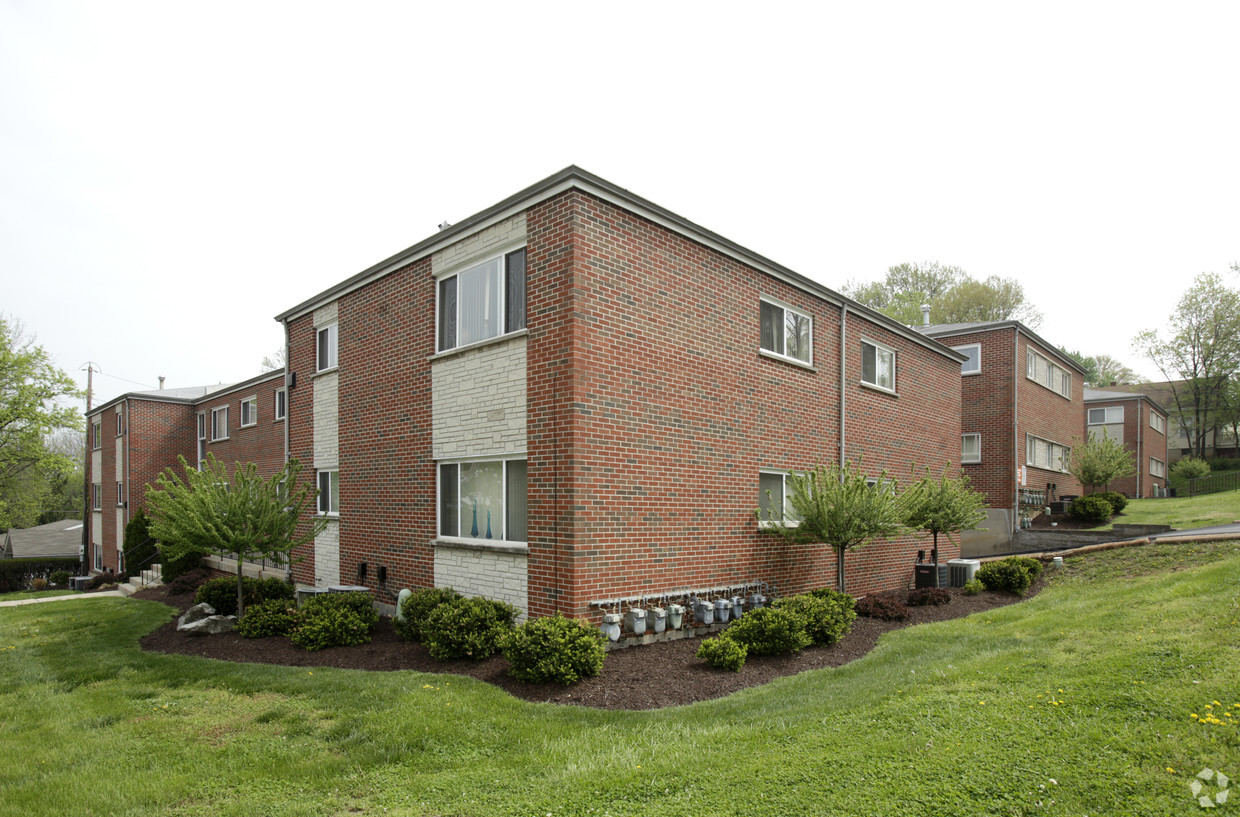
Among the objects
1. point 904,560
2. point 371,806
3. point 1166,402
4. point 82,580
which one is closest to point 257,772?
point 371,806

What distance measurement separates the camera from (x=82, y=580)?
30.7 m

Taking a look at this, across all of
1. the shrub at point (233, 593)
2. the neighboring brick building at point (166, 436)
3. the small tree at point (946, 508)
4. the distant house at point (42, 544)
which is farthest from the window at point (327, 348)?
the distant house at point (42, 544)

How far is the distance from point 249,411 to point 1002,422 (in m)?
26.3

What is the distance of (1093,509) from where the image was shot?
883 inches

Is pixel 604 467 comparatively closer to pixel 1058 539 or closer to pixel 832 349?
pixel 832 349

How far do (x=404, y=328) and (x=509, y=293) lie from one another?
9.97ft

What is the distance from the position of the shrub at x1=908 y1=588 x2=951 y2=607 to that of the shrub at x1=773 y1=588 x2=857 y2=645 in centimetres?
347

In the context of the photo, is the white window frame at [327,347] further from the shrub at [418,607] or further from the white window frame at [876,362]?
the white window frame at [876,362]

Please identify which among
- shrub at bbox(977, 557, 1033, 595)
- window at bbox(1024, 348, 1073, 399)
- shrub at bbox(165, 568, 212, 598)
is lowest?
shrub at bbox(165, 568, 212, 598)

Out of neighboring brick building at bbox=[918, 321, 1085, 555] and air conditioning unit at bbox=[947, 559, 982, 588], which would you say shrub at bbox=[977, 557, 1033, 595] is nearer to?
air conditioning unit at bbox=[947, 559, 982, 588]

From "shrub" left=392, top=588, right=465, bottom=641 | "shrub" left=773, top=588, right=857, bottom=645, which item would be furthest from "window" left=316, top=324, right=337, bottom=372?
"shrub" left=773, top=588, right=857, bottom=645

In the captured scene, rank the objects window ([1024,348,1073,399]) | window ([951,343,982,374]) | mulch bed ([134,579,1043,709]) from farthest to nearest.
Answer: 1. window ([1024,348,1073,399])
2. window ([951,343,982,374])
3. mulch bed ([134,579,1043,709])

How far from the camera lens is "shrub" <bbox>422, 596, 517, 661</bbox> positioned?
8.98m

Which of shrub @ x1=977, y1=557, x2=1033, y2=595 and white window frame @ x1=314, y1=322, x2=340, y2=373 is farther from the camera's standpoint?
white window frame @ x1=314, y1=322, x2=340, y2=373
